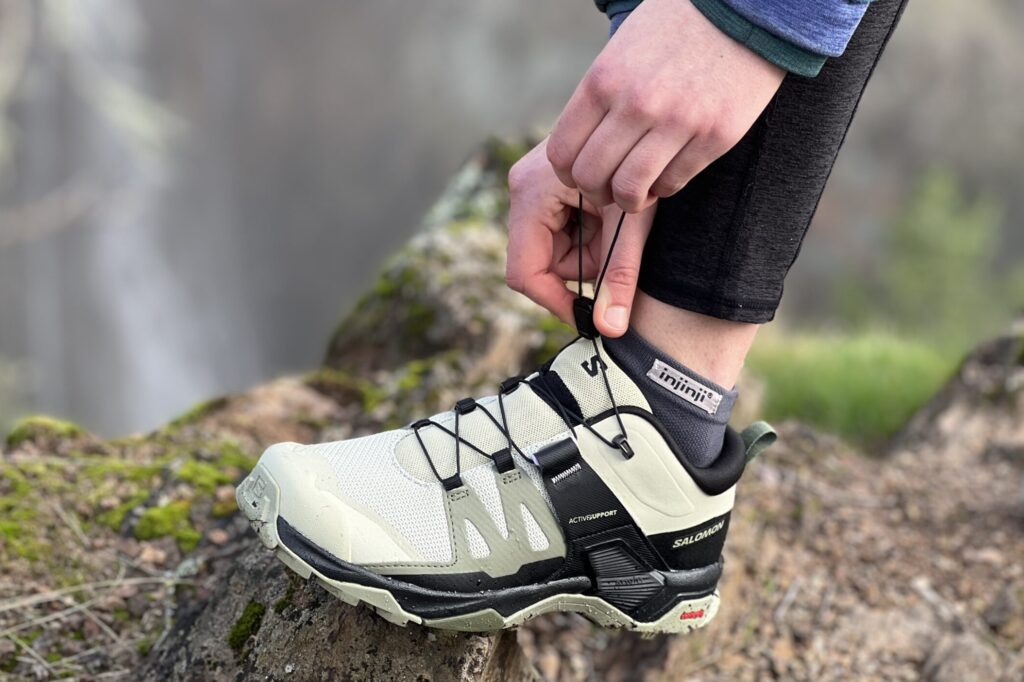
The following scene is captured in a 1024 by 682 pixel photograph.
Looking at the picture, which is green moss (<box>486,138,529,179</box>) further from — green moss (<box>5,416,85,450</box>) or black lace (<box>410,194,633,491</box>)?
black lace (<box>410,194,633,491</box>)

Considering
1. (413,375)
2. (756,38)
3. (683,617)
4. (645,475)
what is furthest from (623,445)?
(413,375)

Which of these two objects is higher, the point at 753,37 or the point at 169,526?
the point at 753,37

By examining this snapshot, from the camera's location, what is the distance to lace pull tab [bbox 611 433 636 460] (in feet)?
3.29

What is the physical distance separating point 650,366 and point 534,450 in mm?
173

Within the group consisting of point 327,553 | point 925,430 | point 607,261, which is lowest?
point 925,430

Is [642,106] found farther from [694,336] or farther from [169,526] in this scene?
[169,526]

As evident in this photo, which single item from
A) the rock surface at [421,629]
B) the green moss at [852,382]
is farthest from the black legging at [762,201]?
the green moss at [852,382]

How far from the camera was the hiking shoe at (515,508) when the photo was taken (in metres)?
0.97

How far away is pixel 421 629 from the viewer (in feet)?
3.38

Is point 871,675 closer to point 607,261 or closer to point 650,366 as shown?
point 650,366

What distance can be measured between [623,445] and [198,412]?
1240mm

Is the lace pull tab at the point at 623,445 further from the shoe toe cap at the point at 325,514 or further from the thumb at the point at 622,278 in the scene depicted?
the shoe toe cap at the point at 325,514

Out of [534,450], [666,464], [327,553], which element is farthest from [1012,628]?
[327,553]

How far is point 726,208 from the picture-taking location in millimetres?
937
